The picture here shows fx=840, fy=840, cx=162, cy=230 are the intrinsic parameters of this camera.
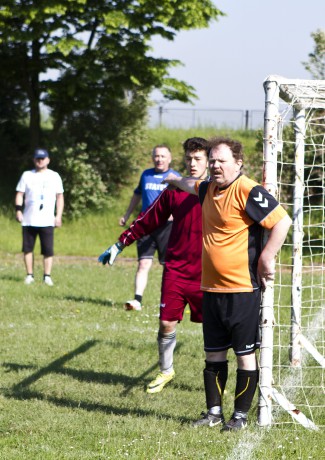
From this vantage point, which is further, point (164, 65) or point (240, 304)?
point (164, 65)

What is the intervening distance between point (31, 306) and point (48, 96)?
15.2m

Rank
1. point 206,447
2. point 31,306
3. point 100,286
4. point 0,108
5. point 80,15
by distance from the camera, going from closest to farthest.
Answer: point 206,447 → point 31,306 → point 100,286 → point 80,15 → point 0,108

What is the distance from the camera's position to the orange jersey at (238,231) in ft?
18.4

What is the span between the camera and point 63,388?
7160 millimetres

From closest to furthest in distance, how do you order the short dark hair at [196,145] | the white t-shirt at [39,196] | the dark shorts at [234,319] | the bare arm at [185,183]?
the dark shorts at [234,319] < the bare arm at [185,183] < the short dark hair at [196,145] < the white t-shirt at [39,196]

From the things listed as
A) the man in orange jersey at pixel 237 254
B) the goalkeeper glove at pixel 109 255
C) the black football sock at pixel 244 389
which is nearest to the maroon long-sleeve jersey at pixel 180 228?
the goalkeeper glove at pixel 109 255

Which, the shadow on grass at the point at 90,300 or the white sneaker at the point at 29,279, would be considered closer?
the shadow on grass at the point at 90,300

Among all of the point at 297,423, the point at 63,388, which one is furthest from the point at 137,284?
the point at 297,423

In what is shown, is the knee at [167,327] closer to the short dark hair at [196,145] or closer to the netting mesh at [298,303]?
the netting mesh at [298,303]

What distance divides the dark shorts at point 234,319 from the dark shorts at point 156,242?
16.4 ft

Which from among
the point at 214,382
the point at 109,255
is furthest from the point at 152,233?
the point at 214,382

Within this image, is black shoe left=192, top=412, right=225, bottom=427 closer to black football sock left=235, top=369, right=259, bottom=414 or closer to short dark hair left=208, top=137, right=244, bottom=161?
black football sock left=235, top=369, right=259, bottom=414

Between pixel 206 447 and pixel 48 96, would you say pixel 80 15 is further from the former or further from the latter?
pixel 206 447

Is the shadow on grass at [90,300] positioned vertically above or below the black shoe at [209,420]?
below
